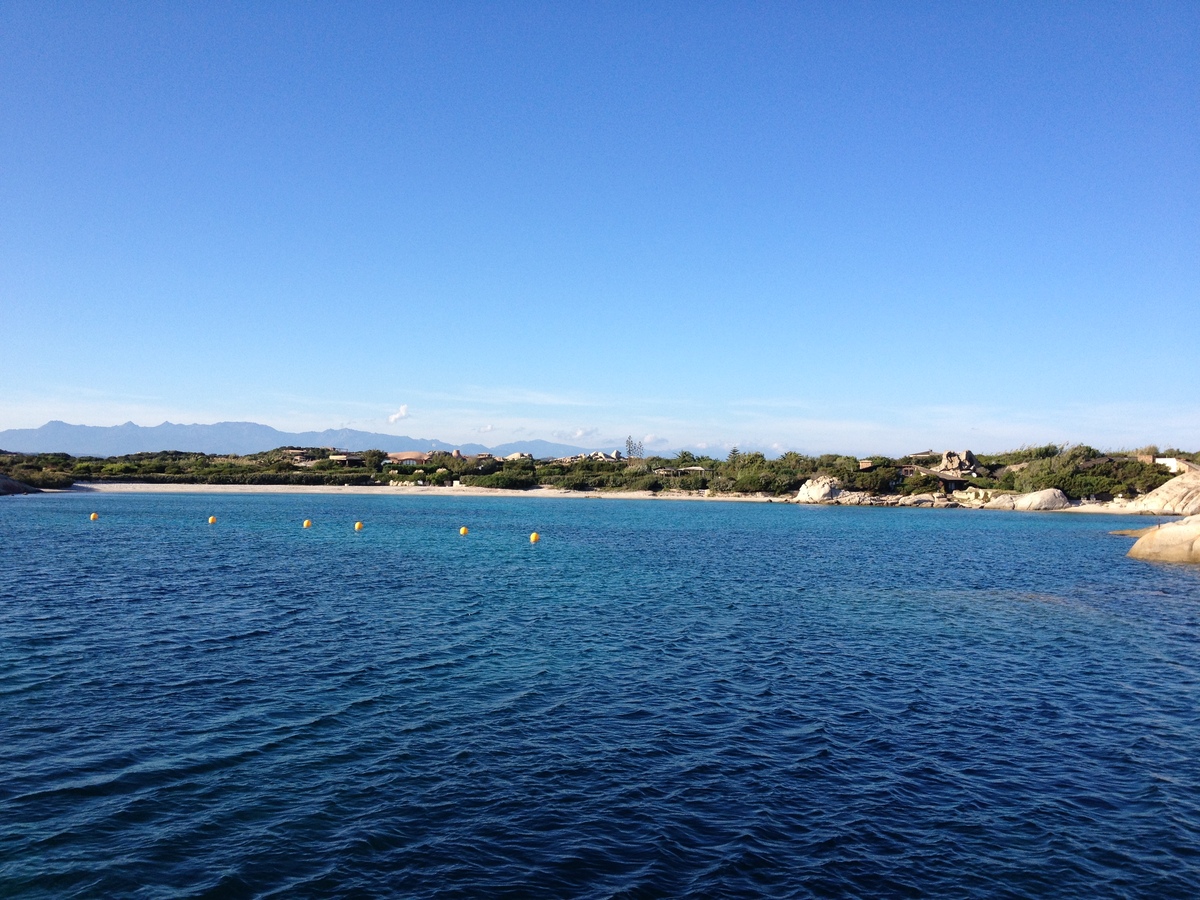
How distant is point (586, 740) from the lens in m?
14.0

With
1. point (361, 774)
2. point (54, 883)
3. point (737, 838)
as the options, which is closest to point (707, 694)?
point (737, 838)

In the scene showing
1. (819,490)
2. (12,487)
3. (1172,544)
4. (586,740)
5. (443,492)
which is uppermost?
(819,490)

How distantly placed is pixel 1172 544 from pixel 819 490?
275 feet

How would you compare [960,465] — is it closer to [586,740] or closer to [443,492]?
[443,492]

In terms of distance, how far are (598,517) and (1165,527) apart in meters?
49.3

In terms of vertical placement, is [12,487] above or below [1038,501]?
below

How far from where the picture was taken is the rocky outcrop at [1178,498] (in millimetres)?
89688

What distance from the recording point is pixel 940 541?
2410 inches

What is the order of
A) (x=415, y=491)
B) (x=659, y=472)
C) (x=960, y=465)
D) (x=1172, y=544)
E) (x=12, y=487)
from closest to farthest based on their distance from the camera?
(x=1172, y=544), (x=12, y=487), (x=415, y=491), (x=960, y=465), (x=659, y=472)

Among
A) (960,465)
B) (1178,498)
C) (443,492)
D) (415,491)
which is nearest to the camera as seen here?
(1178,498)

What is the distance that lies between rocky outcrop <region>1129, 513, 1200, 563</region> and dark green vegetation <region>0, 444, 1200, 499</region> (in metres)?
71.6

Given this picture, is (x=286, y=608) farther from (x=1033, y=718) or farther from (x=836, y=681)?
(x=1033, y=718)

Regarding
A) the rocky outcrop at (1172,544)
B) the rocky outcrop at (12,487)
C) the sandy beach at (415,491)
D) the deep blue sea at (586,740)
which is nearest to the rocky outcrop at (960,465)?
the sandy beach at (415,491)

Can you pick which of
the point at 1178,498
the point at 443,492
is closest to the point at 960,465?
the point at 1178,498
